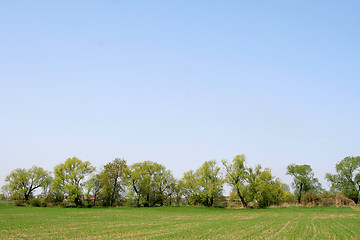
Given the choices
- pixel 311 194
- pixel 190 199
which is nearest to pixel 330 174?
pixel 311 194

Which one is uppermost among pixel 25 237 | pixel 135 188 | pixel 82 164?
pixel 82 164

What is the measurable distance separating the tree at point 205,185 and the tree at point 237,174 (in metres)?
2.70

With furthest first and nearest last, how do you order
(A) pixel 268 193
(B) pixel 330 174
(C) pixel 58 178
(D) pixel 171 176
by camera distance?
(B) pixel 330 174 → (D) pixel 171 176 → (C) pixel 58 178 → (A) pixel 268 193

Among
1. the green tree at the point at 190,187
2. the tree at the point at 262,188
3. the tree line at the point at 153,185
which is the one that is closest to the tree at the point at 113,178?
the tree line at the point at 153,185

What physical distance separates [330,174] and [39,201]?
94433mm

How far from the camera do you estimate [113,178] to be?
3246 inches

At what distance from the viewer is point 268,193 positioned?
72500mm

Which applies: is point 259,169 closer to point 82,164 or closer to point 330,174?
point 330,174

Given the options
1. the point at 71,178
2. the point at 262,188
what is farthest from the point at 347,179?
the point at 71,178

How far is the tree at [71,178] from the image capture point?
7650 cm

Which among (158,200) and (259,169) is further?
(158,200)

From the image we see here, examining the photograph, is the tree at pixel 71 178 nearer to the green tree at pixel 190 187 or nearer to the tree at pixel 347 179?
the green tree at pixel 190 187

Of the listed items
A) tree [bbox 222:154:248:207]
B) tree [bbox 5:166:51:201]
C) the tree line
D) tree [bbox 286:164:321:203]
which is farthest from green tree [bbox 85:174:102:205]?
tree [bbox 286:164:321:203]

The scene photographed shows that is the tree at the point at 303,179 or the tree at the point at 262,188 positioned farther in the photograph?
→ the tree at the point at 303,179
